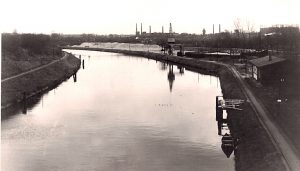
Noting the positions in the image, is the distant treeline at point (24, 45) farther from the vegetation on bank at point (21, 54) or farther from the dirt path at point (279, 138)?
the dirt path at point (279, 138)

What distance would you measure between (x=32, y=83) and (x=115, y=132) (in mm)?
27881

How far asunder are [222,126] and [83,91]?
2710 cm

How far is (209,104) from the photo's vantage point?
155 feet

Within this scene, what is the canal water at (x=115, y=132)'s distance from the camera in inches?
1018

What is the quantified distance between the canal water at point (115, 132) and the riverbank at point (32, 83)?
1.92 metres

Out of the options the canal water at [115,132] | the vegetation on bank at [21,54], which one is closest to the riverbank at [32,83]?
the canal water at [115,132]

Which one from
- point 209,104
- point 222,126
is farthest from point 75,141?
point 209,104

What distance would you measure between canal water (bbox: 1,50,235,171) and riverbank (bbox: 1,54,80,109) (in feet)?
6.30

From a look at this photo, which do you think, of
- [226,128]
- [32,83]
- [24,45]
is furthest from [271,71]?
[24,45]

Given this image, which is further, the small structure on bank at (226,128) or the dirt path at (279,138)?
the small structure on bank at (226,128)

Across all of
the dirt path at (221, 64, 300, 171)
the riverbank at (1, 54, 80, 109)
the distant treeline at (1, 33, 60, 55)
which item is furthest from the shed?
the distant treeline at (1, 33, 60, 55)

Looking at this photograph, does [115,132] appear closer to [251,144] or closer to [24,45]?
[251,144]

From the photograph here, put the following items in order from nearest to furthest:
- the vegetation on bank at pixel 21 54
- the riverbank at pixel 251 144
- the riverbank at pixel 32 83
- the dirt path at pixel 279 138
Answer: the dirt path at pixel 279 138
the riverbank at pixel 251 144
the riverbank at pixel 32 83
the vegetation on bank at pixel 21 54

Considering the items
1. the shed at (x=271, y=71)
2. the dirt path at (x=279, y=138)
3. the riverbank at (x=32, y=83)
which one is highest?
the shed at (x=271, y=71)
